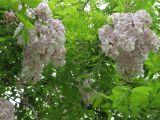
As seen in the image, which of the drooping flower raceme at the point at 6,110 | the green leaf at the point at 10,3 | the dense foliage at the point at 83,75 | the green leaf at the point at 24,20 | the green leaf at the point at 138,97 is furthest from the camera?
the drooping flower raceme at the point at 6,110

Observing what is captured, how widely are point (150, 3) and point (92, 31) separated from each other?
65 cm

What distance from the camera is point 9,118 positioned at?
3.56 metres

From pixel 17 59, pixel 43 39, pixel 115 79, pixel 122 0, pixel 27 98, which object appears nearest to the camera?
pixel 43 39

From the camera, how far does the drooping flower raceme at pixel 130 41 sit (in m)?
3.23

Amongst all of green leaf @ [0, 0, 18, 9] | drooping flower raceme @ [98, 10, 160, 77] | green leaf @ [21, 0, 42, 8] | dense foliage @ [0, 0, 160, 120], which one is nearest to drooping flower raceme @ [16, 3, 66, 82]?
dense foliage @ [0, 0, 160, 120]

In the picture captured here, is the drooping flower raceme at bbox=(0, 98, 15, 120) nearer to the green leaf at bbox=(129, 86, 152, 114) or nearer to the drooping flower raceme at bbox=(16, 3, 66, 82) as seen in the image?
the drooping flower raceme at bbox=(16, 3, 66, 82)

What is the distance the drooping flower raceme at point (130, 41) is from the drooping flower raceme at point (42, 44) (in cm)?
37

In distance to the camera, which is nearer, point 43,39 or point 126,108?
point 43,39

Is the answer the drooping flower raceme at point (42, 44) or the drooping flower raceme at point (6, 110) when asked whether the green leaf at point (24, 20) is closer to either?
the drooping flower raceme at point (42, 44)

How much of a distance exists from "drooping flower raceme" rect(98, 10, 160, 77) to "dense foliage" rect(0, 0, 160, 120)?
0.18 metres

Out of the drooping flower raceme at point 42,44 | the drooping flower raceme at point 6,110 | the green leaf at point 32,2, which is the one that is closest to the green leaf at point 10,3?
the green leaf at point 32,2

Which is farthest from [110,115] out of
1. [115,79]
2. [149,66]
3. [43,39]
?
[43,39]

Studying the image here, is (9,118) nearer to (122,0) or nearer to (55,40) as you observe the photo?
(55,40)

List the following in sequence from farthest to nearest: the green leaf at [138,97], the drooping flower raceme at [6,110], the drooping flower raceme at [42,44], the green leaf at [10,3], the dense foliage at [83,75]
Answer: the drooping flower raceme at [6,110], the dense foliage at [83,75], the drooping flower raceme at [42,44], the green leaf at [138,97], the green leaf at [10,3]
